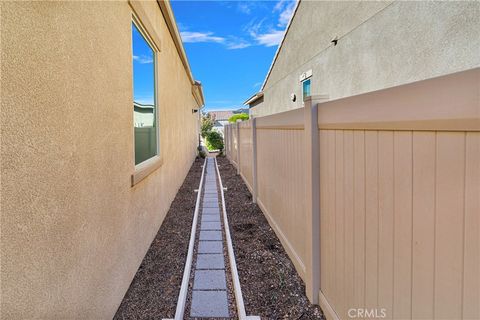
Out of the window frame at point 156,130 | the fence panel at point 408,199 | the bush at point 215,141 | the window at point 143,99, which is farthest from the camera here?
the bush at point 215,141

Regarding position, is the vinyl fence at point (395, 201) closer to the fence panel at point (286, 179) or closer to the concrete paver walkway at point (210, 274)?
the fence panel at point (286, 179)

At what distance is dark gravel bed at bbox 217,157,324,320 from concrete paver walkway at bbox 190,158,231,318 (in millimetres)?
216

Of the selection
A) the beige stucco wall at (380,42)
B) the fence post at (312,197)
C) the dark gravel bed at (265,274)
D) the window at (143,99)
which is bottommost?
the dark gravel bed at (265,274)

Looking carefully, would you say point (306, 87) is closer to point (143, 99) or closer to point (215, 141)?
point (143, 99)

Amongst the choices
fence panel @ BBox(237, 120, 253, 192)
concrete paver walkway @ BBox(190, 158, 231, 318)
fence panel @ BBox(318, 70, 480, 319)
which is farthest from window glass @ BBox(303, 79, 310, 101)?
fence panel @ BBox(318, 70, 480, 319)

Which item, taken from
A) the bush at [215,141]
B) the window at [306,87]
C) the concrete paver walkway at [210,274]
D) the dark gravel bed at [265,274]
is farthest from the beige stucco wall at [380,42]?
the bush at [215,141]

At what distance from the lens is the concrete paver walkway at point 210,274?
2.94m

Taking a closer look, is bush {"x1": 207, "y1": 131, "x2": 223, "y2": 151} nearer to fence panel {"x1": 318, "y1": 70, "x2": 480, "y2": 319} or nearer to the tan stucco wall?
the tan stucco wall

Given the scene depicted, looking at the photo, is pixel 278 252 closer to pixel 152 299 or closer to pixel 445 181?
pixel 152 299

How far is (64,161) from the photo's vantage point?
185 cm

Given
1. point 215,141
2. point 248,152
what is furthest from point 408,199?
point 215,141

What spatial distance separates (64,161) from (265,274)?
8.45ft

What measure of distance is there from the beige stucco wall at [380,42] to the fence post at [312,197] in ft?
8.58

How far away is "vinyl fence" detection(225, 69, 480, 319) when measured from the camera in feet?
4.00
